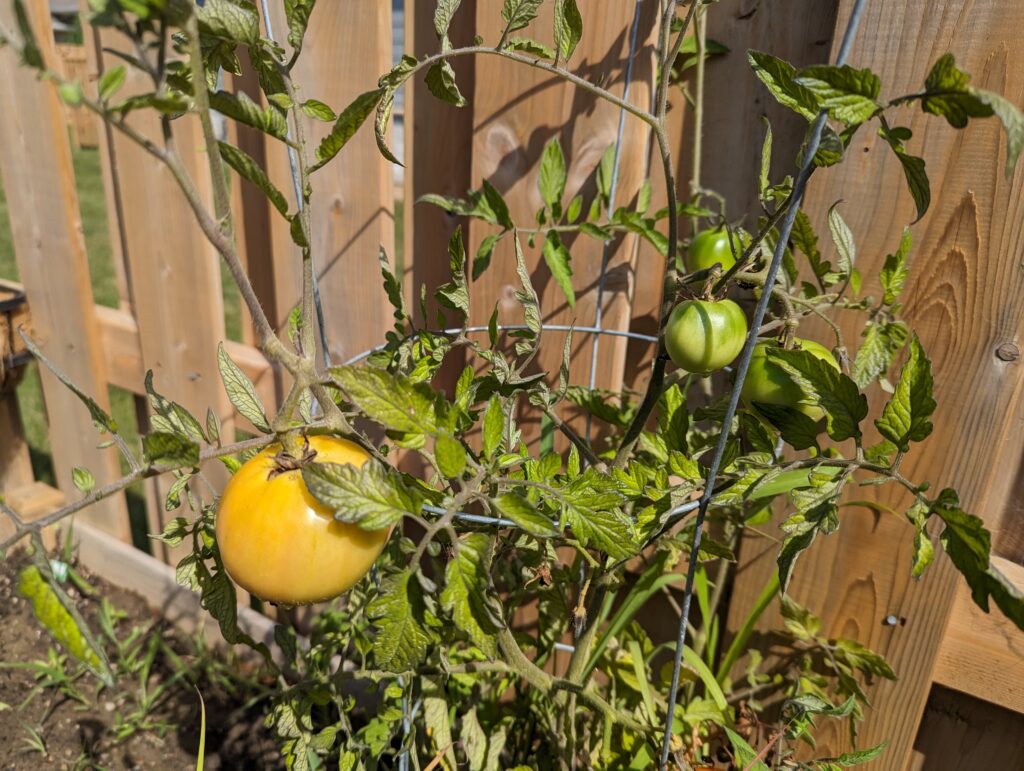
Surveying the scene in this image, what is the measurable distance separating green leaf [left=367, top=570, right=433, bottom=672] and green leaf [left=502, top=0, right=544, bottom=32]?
0.57 metres

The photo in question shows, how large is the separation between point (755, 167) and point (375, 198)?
0.69 m

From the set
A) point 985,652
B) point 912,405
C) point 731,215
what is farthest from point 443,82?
point 985,652

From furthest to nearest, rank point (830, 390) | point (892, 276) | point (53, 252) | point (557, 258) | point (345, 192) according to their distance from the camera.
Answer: point (53, 252), point (345, 192), point (557, 258), point (892, 276), point (830, 390)

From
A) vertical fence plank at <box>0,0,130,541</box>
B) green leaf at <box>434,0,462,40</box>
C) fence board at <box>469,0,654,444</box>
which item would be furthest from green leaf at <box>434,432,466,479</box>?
vertical fence plank at <box>0,0,130,541</box>

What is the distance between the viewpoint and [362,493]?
0.55m

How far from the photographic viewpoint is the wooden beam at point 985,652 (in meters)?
1.10

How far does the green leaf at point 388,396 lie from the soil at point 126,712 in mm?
1168

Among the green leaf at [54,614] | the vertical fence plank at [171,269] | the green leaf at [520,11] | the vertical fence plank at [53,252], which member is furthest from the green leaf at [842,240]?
the vertical fence plank at [53,252]

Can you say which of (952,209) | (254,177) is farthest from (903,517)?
(254,177)

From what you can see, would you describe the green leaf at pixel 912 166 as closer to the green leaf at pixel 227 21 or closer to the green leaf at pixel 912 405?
the green leaf at pixel 912 405

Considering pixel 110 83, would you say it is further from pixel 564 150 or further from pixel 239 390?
pixel 564 150

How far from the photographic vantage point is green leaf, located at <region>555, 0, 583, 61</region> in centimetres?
80

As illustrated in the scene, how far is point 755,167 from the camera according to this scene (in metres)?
1.24

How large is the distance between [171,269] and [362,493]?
136 centimetres
